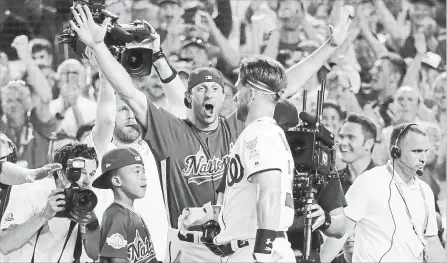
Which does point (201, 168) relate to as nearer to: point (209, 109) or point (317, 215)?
point (209, 109)

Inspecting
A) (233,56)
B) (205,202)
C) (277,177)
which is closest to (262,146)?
(277,177)

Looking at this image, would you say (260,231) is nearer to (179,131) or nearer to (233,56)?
(179,131)

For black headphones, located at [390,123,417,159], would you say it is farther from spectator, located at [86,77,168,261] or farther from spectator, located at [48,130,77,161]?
spectator, located at [48,130,77,161]

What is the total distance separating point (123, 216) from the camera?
4695 millimetres

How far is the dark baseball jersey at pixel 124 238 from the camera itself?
4586 mm

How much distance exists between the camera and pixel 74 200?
188 inches

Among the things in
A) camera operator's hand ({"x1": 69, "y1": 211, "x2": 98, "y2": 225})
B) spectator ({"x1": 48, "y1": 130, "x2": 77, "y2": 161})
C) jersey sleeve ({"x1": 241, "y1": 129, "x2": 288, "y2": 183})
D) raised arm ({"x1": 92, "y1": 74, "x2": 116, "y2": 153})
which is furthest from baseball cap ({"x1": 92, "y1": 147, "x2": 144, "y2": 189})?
spectator ({"x1": 48, "y1": 130, "x2": 77, "y2": 161})

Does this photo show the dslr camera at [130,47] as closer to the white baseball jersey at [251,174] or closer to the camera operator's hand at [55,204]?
the camera operator's hand at [55,204]

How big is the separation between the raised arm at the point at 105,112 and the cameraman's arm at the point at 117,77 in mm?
844

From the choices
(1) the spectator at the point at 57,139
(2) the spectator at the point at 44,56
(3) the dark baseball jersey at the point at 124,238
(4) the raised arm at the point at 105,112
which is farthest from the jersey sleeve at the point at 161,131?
(2) the spectator at the point at 44,56

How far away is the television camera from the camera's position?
4395mm

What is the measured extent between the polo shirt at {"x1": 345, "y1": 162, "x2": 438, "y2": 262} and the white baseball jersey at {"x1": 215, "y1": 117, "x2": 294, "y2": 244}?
1930 millimetres

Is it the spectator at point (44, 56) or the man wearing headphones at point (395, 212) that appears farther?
the spectator at point (44, 56)

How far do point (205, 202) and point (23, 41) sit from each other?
430cm
